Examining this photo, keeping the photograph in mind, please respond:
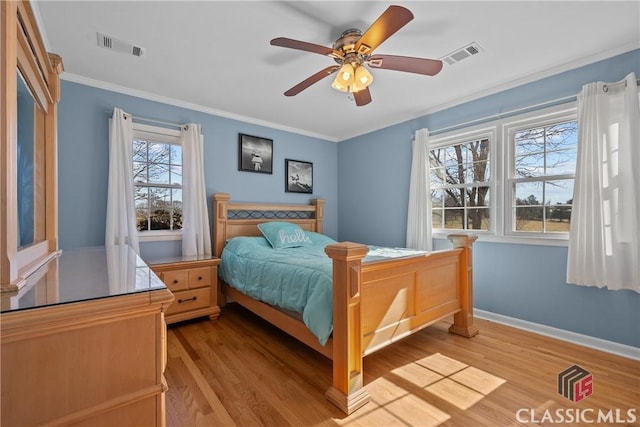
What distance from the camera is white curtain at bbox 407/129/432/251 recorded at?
11.3 feet

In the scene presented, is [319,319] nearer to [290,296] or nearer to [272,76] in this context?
[290,296]

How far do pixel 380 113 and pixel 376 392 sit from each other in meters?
3.20

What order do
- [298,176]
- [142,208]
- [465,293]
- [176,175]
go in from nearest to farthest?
[465,293] → [142,208] → [176,175] → [298,176]

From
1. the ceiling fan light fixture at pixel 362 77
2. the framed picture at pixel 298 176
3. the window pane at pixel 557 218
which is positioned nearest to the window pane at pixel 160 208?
the framed picture at pixel 298 176

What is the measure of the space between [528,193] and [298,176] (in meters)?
2.98

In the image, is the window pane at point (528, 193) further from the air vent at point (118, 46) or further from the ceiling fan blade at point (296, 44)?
the air vent at point (118, 46)

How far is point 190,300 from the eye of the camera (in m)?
2.94

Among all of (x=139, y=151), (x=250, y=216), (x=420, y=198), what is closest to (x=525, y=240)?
(x=420, y=198)

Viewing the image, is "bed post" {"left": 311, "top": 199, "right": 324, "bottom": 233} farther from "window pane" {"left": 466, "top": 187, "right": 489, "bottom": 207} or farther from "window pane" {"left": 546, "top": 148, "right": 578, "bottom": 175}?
"window pane" {"left": 546, "top": 148, "right": 578, "bottom": 175}

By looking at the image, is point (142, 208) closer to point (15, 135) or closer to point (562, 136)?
point (15, 135)

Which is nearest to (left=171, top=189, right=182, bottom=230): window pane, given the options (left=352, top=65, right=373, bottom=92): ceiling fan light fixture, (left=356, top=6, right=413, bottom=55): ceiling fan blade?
(left=352, top=65, right=373, bottom=92): ceiling fan light fixture

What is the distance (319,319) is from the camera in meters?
1.79

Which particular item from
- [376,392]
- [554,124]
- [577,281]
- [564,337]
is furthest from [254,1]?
[564,337]

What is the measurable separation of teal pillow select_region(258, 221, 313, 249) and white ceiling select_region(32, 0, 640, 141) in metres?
1.55
